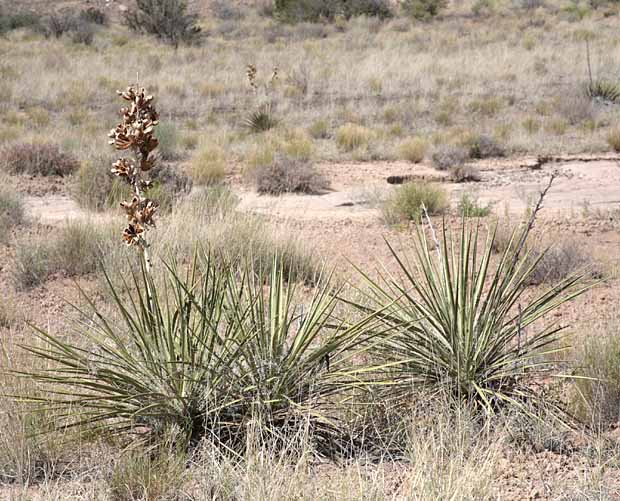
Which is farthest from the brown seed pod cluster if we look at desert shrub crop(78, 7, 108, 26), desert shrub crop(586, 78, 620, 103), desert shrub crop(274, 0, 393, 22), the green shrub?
desert shrub crop(78, 7, 108, 26)

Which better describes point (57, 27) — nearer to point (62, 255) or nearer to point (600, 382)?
point (62, 255)

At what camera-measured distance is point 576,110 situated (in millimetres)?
16094

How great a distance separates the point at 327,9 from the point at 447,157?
27177 millimetres

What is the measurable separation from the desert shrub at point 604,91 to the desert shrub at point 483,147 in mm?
4781

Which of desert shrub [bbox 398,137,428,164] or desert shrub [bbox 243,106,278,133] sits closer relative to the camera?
desert shrub [bbox 398,137,428,164]

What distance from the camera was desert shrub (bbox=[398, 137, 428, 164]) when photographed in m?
13.4

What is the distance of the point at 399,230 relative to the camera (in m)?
8.25

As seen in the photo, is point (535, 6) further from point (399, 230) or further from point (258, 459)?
point (258, 459)

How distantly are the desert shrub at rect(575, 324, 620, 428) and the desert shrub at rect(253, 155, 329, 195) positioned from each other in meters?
7.34

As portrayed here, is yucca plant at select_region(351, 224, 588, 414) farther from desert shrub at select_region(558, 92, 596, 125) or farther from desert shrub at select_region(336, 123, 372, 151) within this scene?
desert shrub at select_region(558, 92, 596, 125)

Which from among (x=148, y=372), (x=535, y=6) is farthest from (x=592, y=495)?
(x=535, y=6)

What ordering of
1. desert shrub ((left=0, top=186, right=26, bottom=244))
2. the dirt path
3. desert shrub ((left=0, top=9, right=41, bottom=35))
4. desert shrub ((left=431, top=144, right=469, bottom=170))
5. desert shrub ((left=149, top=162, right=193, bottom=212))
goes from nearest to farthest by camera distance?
desert shrub ((left=0, top=186, right=26, bottom=244))
the dirt path
desert shrub ((left=149, top=162, right=193, bottom=212))
desert shrub ((left=431, top=144, right=469, bottom=170))
desert shrub ((left=0, top=9, right=41, bottom=35))

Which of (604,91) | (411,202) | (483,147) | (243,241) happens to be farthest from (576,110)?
(243,241)

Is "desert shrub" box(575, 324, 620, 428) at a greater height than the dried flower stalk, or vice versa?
the dried flower stalk
